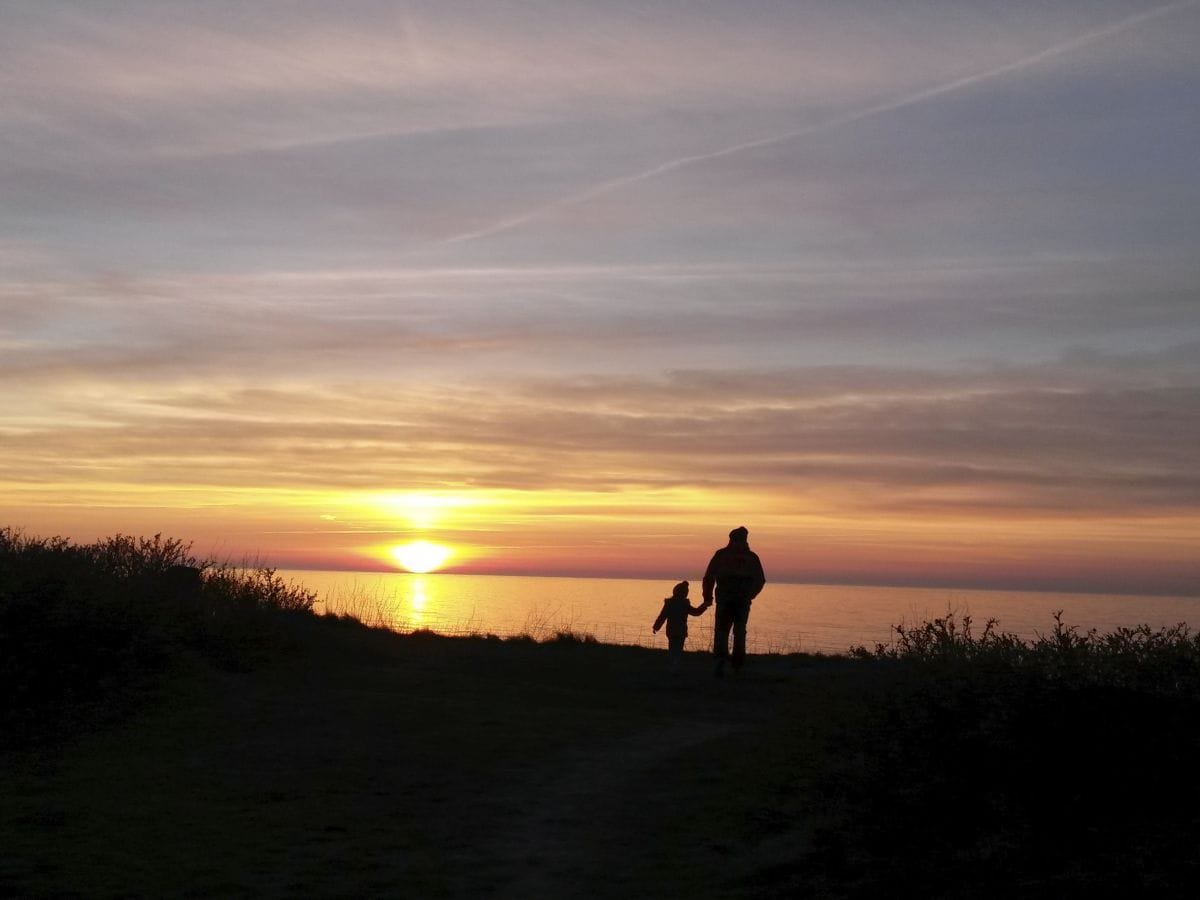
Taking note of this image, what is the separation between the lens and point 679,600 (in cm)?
2122

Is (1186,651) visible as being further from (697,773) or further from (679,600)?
(679,600)

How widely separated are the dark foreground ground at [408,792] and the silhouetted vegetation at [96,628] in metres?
0.65

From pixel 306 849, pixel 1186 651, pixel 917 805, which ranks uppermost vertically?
pixel 1186 651

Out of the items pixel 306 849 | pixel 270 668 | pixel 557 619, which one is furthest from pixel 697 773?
pixel 557 619

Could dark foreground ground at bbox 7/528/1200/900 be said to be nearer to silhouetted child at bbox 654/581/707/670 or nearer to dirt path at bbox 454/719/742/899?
dirt path at bbox 454/719/742/899

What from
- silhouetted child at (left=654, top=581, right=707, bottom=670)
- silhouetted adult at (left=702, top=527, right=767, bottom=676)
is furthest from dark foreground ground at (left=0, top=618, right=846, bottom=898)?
silhouetted child at (left=654, top=581, right=707, bottom=670)

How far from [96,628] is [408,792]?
7.06m

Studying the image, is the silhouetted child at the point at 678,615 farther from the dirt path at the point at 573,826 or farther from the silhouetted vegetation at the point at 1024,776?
the silhouetted vegetation at the point at 1024,776

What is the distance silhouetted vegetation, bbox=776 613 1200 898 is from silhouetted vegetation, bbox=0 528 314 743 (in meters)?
8.82

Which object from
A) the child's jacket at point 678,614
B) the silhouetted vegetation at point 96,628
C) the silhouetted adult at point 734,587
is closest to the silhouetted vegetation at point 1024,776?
the silhouetted adult at point 734,587

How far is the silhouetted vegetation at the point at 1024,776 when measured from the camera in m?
7.12

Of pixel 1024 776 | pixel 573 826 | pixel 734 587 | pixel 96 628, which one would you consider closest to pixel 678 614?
pixel 734 587

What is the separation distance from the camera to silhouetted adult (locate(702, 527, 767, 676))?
57.8ft

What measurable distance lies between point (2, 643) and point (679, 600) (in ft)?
35.2
